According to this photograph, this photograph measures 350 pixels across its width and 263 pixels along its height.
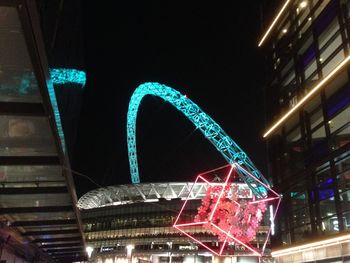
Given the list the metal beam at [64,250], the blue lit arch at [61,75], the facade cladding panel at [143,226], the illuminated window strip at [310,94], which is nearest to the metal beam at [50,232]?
the metal beam at [64,250]

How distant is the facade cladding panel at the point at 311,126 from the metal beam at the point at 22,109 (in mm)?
17037

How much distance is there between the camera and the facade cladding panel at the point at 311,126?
22.2 meters

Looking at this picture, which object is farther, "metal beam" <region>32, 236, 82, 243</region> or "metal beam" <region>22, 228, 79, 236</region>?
"metal beam" <region>32, 236, 82, 243</region>

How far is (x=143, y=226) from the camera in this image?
305ft

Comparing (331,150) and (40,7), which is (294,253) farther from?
(40,7)

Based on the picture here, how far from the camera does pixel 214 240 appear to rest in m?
82.2

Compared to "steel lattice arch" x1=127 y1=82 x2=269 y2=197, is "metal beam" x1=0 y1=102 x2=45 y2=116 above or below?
below

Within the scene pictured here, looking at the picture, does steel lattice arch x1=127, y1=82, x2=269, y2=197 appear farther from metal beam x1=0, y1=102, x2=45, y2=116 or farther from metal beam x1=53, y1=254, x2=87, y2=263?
metal beam x1=0, y1=102, x2=45, y2=116

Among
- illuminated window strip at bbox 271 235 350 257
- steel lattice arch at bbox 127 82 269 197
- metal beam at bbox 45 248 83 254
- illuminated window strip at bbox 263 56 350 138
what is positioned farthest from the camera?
steel lattice arch at bbox 127 82 269 197

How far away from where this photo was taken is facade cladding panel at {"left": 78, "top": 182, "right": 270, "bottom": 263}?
8631cm

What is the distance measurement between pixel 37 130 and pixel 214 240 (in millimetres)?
77625

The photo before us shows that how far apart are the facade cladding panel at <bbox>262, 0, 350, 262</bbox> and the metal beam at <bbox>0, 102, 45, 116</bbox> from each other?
55.9 feet

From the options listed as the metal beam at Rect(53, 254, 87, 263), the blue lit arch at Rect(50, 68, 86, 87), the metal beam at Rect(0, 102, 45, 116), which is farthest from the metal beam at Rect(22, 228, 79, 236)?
the metal beam at Rect(0, 102, 45, 116)

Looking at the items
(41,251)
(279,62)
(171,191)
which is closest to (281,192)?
(279,62)
